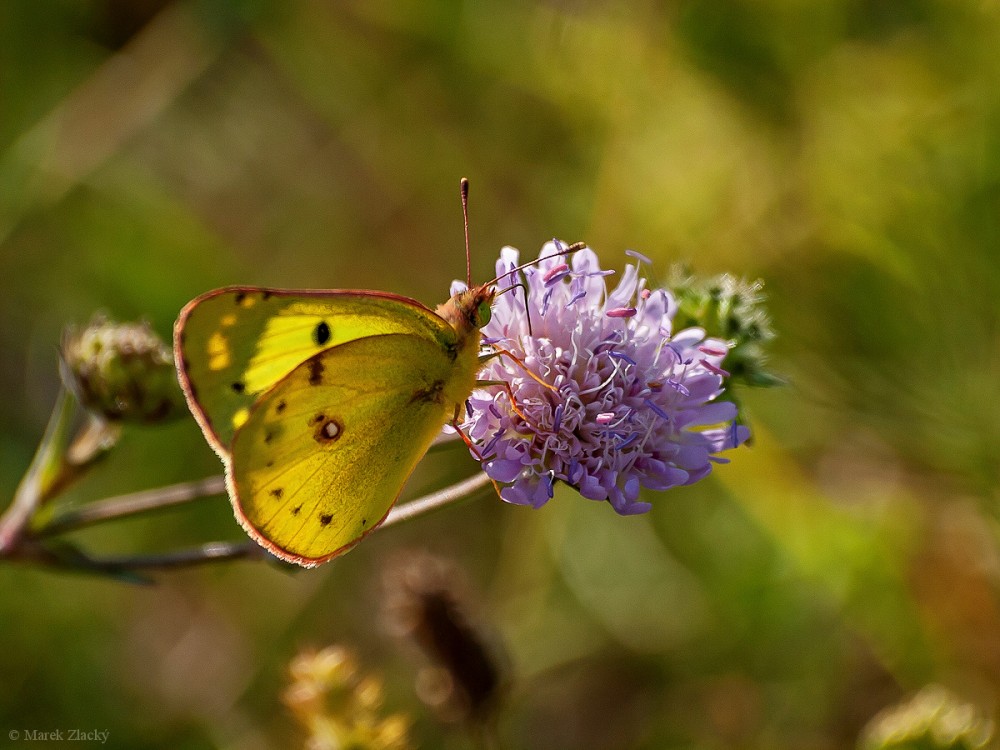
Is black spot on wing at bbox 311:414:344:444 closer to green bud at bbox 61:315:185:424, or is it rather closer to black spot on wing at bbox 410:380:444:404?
black spot on wing at bbox 410:380:444:404

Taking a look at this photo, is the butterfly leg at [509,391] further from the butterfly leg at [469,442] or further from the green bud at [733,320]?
the green bud at [733,320]

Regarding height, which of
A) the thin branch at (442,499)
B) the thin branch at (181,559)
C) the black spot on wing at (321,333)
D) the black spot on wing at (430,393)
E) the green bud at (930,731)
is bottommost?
the green bud at (930,731)

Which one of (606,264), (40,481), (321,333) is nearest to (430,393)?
(321,333)

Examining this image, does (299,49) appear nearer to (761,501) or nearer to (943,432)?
(761,501)

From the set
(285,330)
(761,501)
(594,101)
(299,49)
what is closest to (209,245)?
(299,49)

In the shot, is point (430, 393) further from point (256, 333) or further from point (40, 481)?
point (40, 481)

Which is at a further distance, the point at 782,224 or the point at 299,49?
the point at 299,49

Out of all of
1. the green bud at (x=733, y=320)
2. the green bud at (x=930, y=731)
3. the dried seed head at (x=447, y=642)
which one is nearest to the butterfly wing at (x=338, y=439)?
the dried seed head at (x=447, y=642)

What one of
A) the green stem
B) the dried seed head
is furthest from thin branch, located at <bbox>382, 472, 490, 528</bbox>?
the green stem
